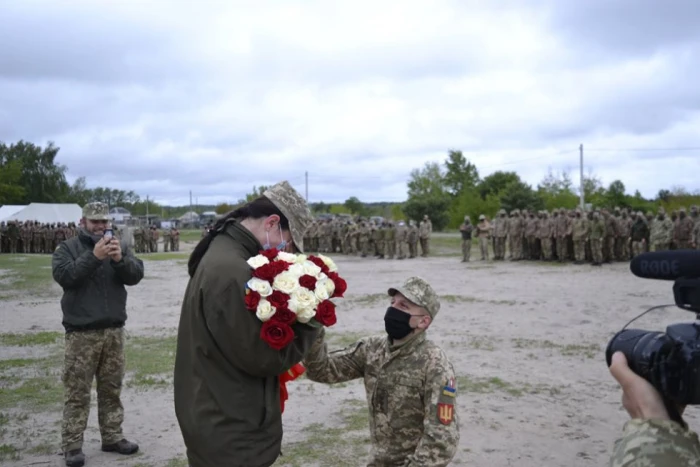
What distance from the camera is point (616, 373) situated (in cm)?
172

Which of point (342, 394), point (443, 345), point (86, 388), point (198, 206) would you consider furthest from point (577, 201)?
point (198, 206)

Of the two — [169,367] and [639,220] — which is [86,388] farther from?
[639,220]

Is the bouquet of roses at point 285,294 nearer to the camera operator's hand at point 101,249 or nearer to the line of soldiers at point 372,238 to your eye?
the camera operator's hand at point 101,249

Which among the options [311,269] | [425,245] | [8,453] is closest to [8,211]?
[425,245]

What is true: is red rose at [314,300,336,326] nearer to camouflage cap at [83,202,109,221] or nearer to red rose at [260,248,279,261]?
red rose at [260,248,279,261]

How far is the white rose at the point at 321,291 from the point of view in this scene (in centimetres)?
295

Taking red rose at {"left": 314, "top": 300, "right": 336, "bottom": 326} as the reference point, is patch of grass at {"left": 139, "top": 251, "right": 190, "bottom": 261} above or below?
below

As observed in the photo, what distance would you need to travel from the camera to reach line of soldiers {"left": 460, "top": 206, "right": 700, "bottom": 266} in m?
21.4

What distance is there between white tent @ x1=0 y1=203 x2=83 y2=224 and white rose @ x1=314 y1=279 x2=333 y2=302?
51.9 meters

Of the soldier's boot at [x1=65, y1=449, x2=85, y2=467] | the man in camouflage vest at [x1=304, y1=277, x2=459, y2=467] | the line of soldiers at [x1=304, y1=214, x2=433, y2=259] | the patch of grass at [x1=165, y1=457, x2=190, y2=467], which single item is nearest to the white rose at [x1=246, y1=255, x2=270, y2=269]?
the man in camouflage vest at [x1=304, y1=277, x2=459, y2=467]

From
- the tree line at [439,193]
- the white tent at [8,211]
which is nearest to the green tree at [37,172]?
the tree line at [439,193]

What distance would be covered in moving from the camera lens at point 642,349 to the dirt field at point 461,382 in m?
3.91

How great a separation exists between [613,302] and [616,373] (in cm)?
1336

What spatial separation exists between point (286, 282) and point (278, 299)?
12cm
